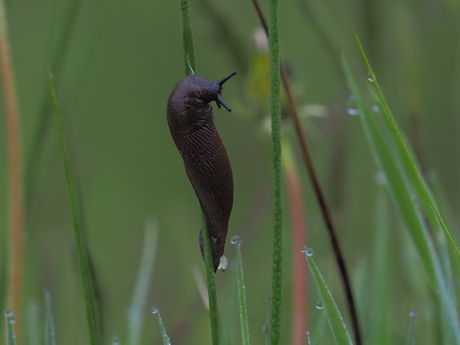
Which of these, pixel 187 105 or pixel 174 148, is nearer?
pixel 187 105

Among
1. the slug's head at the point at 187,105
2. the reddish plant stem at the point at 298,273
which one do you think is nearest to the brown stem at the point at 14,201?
the slug's head at the point at 187,105

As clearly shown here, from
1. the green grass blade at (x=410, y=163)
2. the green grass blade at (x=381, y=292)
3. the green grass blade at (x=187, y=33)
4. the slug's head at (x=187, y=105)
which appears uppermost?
the green grass blade at (x=187, y=33)

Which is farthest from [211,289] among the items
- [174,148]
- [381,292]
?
[174,148]

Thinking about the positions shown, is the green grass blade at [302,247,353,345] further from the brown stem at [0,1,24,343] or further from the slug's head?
the brown stem at [0,1,24,343]

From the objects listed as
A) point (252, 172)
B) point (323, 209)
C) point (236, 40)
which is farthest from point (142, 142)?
point (323, 209)

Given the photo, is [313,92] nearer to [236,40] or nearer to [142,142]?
[142,142]

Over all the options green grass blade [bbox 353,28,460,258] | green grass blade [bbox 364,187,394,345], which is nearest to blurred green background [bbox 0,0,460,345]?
green grass blade [bbox 364,187,394,345]

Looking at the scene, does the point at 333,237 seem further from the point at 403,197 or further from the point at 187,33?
the point at 187,33

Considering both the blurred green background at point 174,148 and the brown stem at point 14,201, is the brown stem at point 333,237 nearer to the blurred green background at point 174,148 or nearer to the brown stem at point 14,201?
the blurred green background at point 174,148
